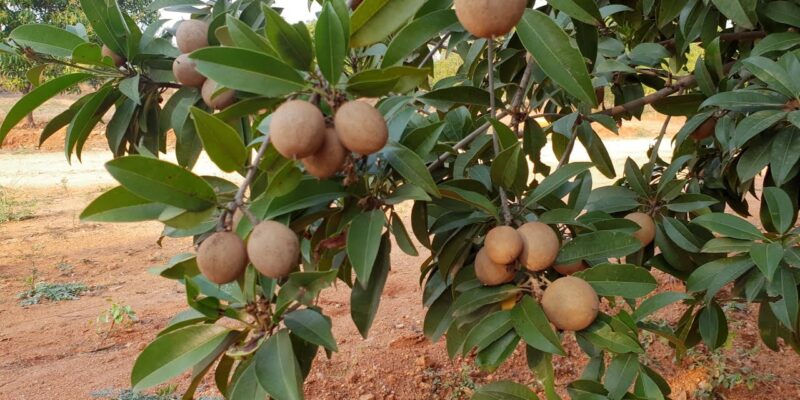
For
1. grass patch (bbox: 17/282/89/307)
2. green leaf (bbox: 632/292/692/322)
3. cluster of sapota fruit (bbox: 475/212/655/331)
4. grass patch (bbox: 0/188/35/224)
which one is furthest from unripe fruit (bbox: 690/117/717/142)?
grass patch (bbox: 0/188/35/224)

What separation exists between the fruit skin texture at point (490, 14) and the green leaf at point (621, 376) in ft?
1.85

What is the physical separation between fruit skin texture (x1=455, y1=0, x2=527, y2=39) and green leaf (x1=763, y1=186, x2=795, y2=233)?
2.56 feet

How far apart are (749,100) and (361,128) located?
88 centimetres

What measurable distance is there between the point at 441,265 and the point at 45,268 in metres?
5.02

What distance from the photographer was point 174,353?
823mm

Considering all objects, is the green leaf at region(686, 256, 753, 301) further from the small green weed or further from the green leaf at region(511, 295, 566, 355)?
the small green weed

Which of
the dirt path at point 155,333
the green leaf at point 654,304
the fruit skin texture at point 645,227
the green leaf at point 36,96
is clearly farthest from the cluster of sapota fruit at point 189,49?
the dirt path at point 155,333

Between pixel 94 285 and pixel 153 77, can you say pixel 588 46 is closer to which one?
pixel 153 77

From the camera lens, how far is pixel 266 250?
0.64 metres

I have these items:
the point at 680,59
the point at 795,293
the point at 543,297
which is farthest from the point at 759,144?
the point at 543,297

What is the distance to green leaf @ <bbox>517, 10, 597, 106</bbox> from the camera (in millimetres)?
774

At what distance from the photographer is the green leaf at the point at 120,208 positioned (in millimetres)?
668

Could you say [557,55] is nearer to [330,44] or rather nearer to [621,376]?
[330,44]

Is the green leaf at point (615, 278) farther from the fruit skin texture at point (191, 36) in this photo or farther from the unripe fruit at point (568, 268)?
the fruit skin texture at point (191, 36)
